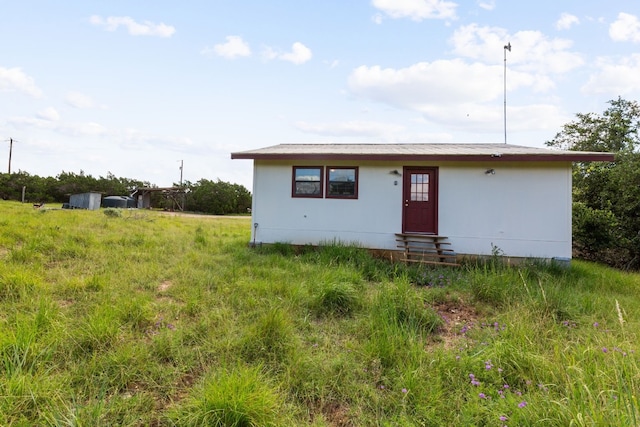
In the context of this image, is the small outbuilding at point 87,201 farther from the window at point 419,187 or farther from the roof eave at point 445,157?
the window at point 419,187

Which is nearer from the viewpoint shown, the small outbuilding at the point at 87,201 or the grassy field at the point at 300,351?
the grassy field at the point at 300,351

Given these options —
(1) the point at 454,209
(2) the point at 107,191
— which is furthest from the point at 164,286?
(2) the point at 107,191

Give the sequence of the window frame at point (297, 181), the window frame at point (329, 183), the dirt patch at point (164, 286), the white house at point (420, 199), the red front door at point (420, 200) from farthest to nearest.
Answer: the window frame at point (297, 181) < the window frame at point (329, 183) < the red front door at point (420, 200) < the white house at point (420, 199) < the dirt patch at point (164, 286)

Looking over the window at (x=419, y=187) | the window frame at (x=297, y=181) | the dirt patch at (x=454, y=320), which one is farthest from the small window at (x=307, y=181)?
the dirt patch at (x=454, y=320)

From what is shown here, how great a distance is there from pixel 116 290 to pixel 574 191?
13673mm

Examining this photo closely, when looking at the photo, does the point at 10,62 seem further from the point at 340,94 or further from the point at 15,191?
the point at 15,191

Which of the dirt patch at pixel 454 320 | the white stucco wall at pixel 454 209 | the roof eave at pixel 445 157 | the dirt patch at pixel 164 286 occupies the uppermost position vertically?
the roof eave at pixel 445 157

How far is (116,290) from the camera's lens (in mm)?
3977

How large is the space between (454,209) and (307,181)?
3.94 meters

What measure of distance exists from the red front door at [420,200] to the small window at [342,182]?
52.1 inches

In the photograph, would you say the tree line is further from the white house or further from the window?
the window

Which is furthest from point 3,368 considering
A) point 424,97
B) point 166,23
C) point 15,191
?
point 15,191

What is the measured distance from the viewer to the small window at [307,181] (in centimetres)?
773

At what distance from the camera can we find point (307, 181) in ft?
25.5
